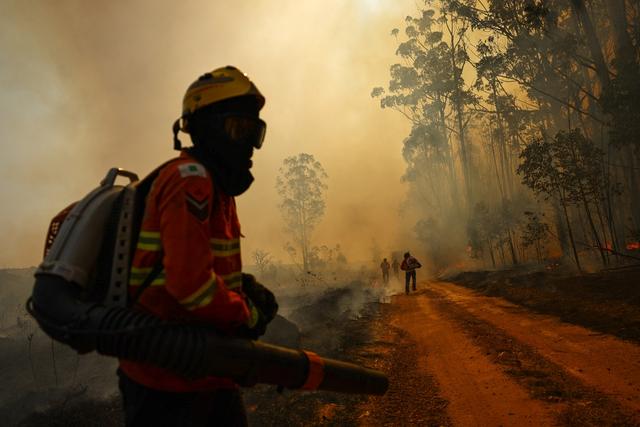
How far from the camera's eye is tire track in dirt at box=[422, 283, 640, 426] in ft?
13.3

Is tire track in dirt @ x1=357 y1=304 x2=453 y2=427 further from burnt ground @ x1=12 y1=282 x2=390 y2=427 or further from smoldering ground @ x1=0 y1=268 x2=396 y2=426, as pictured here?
smoldering ground @ x1=0 y1=268 x2=396 y2=426

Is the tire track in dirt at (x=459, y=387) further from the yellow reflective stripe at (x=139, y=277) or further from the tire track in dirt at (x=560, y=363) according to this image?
the yellow reflective stripe at (x=139, y=277)

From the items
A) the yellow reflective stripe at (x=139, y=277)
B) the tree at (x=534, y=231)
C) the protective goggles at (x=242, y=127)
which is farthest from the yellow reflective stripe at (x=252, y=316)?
the tree at (x=534, y=231)

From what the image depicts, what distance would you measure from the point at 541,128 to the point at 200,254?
91.0 feet

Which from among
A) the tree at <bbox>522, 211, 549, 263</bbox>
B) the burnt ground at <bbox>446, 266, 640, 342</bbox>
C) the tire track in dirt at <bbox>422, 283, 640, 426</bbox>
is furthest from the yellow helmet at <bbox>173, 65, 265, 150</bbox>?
the tree at <bbox>522, 211, 549, 263</bbox>

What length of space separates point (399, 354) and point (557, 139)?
12920 mm

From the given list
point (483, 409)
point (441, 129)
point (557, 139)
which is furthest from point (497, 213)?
point (483, 409)

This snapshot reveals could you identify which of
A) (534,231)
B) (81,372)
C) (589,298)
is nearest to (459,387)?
(589,298)

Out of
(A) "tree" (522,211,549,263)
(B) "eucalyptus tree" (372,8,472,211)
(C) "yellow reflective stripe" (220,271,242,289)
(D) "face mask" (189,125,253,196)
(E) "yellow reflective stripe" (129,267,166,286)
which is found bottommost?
(C) "yellow reflective stripe" (220,271,242,289)

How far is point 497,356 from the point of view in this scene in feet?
20.8

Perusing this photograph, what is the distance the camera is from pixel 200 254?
5.00ft

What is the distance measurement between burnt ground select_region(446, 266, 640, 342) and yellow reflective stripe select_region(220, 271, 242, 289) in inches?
279

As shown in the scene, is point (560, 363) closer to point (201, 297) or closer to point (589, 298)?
point (589, 298)

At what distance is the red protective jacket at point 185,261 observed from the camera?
59.1 inches
